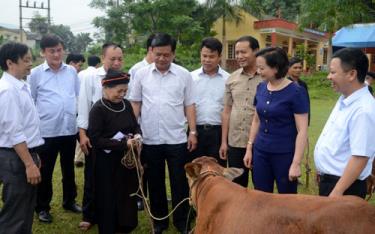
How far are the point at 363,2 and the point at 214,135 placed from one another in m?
2.60

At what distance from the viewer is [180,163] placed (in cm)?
421

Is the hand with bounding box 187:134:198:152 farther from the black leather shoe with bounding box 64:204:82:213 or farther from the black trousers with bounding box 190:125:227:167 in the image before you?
the black leather shoe with bounding box 64:204:82:213

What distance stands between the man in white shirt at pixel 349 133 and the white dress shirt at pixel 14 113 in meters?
2.28

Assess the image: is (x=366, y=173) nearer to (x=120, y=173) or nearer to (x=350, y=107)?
(x=350, y=107)

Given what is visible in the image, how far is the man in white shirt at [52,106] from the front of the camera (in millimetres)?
4559

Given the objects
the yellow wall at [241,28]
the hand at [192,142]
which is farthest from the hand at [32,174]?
the yellow wall at [241,28]

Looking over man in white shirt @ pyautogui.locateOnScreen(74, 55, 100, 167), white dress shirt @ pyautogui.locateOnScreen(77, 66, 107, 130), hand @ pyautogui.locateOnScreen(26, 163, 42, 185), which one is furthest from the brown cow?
man in white shirt @ pyautogui.locateOnScreen(74, 55, 100, 167)

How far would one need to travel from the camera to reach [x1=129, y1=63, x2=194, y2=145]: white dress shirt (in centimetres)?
412

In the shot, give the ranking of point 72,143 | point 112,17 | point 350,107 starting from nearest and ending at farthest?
point 350,107 → point 72,143 → point 112,17

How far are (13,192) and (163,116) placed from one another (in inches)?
59.6

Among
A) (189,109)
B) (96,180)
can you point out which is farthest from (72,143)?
(189,109)

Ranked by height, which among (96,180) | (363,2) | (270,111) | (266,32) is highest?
(266,32)

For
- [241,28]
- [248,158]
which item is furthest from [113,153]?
[241,28]

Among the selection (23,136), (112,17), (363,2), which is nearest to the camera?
(23,136)
